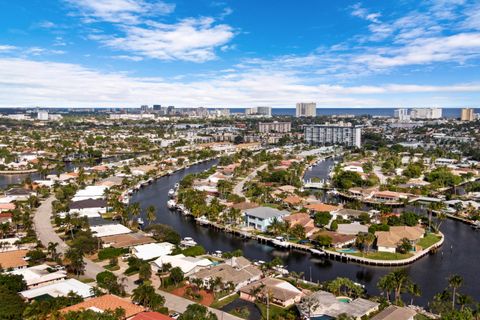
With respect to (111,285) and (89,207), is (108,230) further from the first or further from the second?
(111,285)

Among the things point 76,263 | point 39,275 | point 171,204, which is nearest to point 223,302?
point 76,263

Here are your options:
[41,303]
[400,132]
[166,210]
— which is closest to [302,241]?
[166,210]

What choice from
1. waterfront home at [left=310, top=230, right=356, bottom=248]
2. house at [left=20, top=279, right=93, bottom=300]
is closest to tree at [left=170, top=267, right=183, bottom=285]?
house at [left=20, top=279, right=93, bottom=300]

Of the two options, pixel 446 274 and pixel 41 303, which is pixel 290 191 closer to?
pixel 446 274

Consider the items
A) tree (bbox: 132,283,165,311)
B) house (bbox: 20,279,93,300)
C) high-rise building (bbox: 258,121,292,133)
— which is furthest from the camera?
high-rise building (bbox: 258,121,292,133)

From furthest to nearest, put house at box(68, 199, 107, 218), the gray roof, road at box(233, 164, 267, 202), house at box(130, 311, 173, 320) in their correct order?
road at box(233, 164, 267, 202), house at box(68, 199, 107, 218), the gray roof, house at box(130, 311, 173, 320)

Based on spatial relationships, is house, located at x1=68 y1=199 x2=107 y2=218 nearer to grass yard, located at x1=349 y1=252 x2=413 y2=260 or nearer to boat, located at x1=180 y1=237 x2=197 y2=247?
boat, located at x1=180 y1=237 x2=197 y2=247
